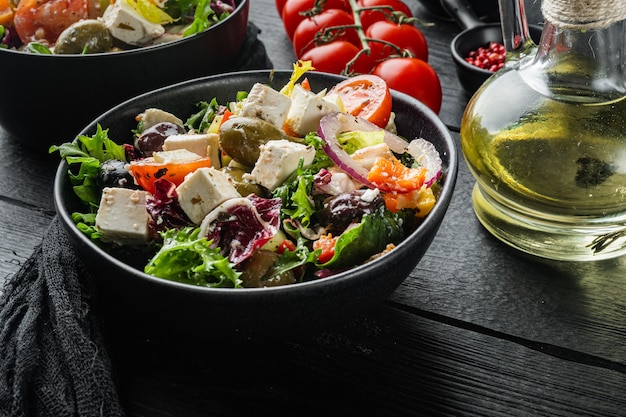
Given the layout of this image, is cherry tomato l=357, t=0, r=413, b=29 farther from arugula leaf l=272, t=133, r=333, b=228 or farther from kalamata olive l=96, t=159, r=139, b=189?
kalamata olive l=96, t=159, r=139, b=189

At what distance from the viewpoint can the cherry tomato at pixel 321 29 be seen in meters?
2.05

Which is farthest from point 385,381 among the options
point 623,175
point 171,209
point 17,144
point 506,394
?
point 17,144

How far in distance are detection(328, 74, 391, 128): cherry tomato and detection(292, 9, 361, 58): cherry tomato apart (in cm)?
59

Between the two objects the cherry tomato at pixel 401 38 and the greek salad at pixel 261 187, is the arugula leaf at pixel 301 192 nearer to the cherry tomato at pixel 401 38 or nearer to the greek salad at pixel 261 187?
the greek salad at pixel 261 187

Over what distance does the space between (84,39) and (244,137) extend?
526 mm

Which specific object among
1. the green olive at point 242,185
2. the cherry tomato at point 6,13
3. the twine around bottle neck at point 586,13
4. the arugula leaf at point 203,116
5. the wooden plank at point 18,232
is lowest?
the wooden plank at point 18,232

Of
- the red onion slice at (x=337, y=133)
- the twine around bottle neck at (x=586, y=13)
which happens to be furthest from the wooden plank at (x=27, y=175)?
the twine around bottle neck at (x=586, y=13)

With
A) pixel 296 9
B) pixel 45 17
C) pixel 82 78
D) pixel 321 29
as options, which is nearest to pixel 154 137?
pixel 82 78

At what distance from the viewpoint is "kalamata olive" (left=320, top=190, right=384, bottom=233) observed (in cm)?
116

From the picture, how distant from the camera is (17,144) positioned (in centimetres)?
178

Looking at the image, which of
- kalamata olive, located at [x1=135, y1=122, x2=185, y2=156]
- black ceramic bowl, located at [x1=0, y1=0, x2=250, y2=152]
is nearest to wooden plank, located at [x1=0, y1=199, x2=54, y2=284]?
black ceramic bowl, located at [x1=0, y1=0, x2=250, y2=152]

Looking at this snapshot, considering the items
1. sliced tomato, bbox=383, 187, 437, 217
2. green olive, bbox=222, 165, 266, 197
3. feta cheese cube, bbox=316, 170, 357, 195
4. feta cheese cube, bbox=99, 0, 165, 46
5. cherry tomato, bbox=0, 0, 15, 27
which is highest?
cherry tomato, bbox=0, 0, 15, 27

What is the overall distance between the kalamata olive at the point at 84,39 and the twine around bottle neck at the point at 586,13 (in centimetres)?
89

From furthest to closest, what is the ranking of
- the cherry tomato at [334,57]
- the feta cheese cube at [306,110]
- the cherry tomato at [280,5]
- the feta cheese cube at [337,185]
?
the cherry tomato at [280,5] → the cherry tomato at [334,57] → the feta cheese cube at [306,110] → the feta cheese cube at [337,185]
